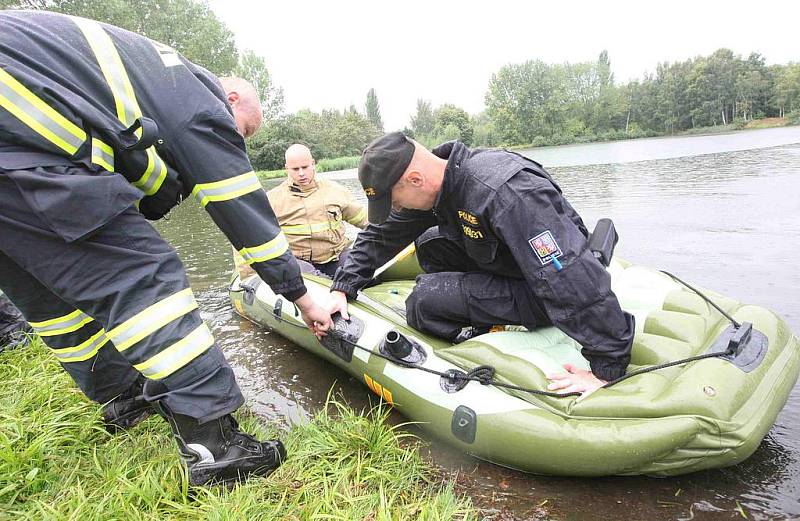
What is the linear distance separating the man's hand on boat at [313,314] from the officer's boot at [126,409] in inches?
36.3

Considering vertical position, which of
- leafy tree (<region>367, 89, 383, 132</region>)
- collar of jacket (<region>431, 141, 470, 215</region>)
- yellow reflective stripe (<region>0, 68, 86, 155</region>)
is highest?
leafy tree (<region>367, 89, 383, 132</region>)

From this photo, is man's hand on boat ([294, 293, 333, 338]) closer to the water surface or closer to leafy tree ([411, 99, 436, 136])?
the water surface

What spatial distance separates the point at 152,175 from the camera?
187cm

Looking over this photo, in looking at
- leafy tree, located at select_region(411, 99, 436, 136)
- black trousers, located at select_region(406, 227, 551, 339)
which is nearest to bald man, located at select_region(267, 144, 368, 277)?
black trousers, located at select_region(406, 227, 551, 339)

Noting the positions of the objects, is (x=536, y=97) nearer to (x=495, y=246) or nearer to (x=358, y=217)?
(x=358, y=217)

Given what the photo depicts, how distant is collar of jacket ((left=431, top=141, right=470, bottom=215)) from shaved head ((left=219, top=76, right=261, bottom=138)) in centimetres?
96

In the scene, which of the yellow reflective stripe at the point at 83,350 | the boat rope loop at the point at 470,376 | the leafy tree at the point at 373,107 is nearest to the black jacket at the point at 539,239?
the boat rope loop at the point at 470,376

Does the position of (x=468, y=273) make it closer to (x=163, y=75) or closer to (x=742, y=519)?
(x=742, y=519)

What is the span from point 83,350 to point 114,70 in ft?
4.29

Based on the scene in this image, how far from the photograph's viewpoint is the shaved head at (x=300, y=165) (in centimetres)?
443

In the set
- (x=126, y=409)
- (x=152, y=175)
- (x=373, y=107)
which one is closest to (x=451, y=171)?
(x=152, y=175)

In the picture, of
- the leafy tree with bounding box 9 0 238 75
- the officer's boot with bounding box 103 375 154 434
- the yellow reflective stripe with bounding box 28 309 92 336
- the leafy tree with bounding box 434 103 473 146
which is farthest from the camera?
the leafy tree with bounding box 434 103 473 146

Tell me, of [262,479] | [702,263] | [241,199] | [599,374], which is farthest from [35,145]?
[702,263]

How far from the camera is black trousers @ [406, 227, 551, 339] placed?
8.55ft
